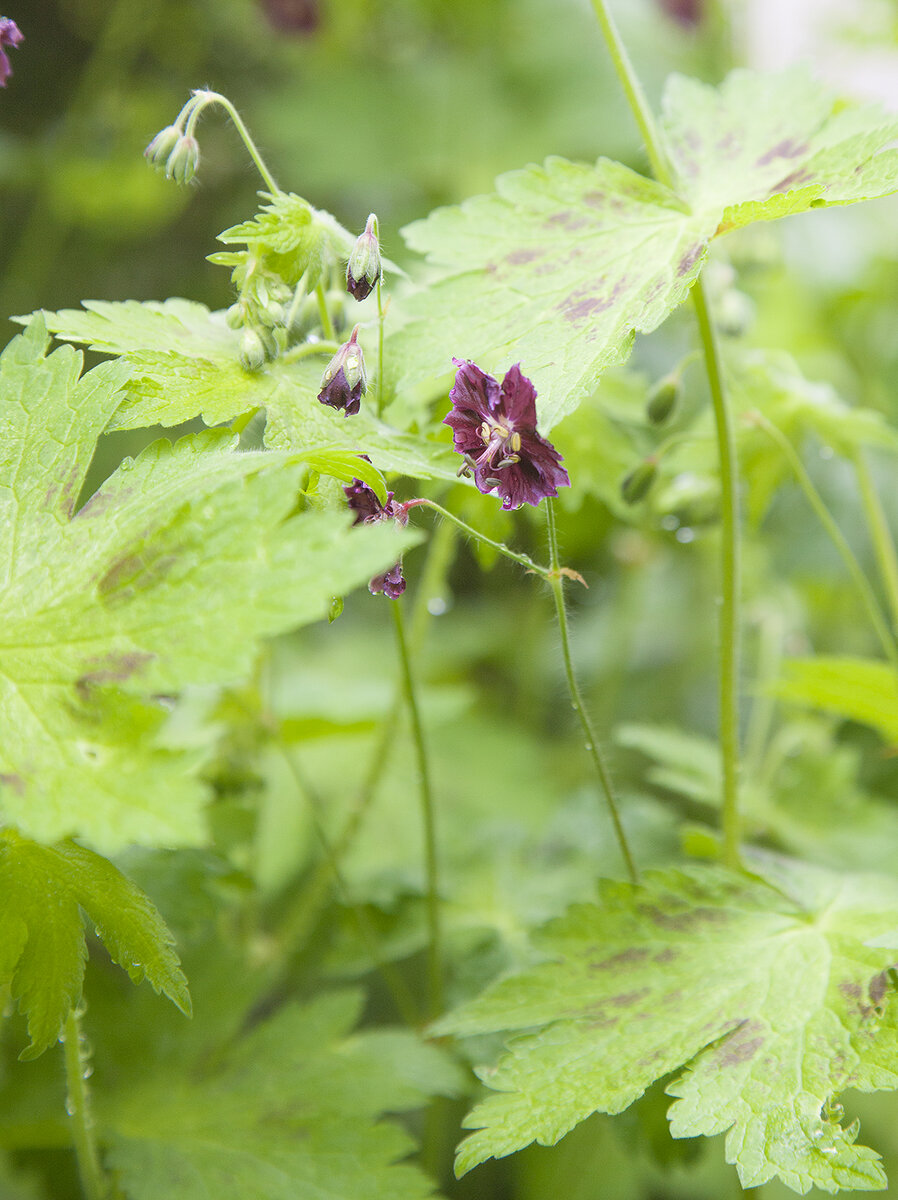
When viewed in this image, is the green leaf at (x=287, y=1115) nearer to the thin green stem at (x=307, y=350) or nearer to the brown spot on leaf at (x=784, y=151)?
the thin green stem at (x=307, y=350)

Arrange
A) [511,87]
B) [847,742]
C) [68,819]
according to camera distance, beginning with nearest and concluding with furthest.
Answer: [68,819]
[847,742]
[511,87]

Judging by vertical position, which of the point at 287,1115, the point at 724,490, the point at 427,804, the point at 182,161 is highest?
the point at 182,161

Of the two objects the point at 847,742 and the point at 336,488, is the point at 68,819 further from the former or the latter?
the point at 847,742

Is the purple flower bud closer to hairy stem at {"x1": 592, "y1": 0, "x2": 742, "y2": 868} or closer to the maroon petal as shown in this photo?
the maroon petal

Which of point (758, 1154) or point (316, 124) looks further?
point (316, 124)

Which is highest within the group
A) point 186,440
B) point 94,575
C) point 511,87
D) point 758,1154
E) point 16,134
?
point 511,87

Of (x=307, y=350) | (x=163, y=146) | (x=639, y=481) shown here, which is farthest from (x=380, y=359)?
(x=639, y=481)

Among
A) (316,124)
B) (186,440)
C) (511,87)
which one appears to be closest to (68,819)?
(186,440)

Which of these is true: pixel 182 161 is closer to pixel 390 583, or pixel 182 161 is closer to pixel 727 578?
pixel 390 583
